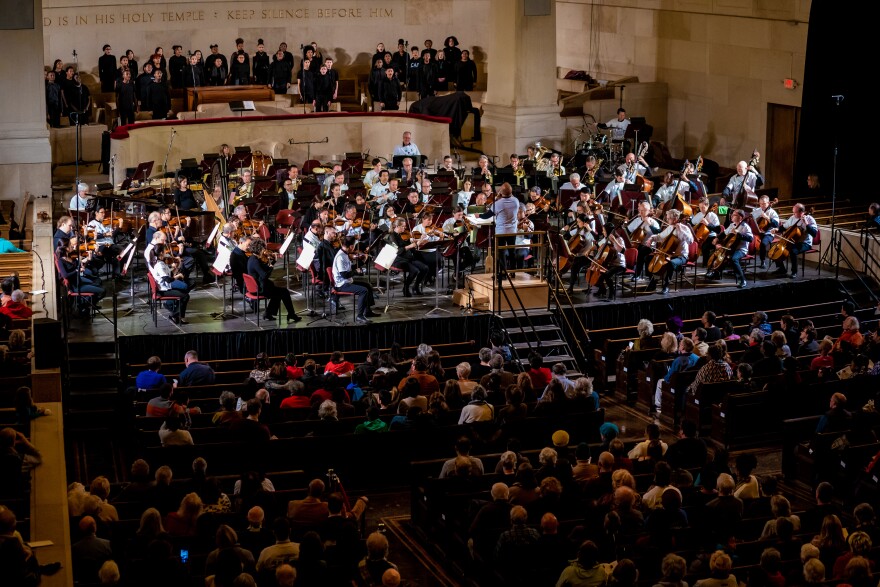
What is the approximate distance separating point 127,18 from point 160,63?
3070 millimetres

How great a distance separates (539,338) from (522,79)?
9764mm

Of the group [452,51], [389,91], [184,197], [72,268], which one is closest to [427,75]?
[452,51]

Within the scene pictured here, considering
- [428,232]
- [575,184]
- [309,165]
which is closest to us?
[428,232]

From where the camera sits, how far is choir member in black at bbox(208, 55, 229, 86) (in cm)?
2944

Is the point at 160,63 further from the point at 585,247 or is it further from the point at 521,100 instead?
the point at 585,247

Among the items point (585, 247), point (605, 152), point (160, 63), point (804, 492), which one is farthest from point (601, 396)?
point (160, 63)

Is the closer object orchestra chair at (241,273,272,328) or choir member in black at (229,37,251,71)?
orchestra chair at (241,273,272,328)

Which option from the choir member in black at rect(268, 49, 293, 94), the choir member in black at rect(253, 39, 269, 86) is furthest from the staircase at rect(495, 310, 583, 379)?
the choir member in black at rect(253, 39, 269, 86)

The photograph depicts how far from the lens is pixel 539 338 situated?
18.9 m

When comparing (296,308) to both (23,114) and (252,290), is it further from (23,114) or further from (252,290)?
(23,114)

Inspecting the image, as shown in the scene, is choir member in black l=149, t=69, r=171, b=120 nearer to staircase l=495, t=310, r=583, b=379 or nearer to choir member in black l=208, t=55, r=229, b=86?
choir member in black l=208, t=55, r=229, b=86

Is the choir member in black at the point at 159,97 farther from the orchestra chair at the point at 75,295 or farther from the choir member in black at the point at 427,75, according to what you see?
the orchestra chair at the point at 75,295

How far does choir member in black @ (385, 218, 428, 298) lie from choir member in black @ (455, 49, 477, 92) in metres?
10.8

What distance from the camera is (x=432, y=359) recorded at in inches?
639
